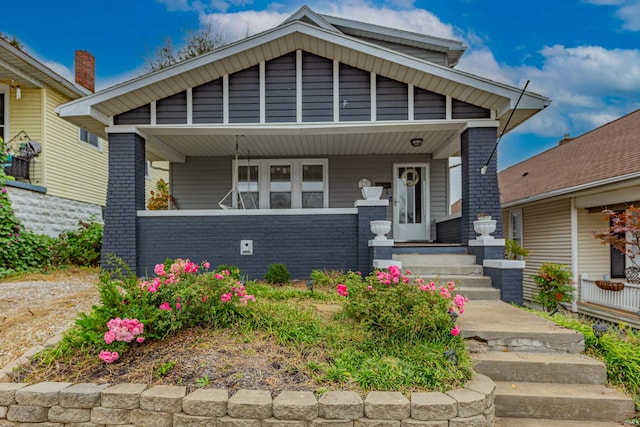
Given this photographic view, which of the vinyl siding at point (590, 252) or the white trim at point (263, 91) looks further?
the vinyl siding at point (590, 252)

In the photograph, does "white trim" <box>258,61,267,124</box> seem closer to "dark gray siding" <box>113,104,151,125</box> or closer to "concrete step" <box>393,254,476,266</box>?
"dark gray siding" <box>113,104,151,125</box>

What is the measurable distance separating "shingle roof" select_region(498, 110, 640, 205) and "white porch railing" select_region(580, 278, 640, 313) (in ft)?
7.29

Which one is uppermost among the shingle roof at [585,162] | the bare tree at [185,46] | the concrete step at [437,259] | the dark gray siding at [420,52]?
the bare tree at [185,46]

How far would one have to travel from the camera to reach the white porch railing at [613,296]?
23.8ft

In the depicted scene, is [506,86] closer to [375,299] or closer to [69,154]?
[375,299]

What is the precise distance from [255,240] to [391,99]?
3.57 metres

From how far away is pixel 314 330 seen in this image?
3516 mm

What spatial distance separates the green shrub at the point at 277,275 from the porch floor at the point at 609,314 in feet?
21.5

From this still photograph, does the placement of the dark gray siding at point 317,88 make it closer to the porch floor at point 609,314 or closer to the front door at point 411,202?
the front door at point 411,202

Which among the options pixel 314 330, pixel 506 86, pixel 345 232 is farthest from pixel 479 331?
pixel 506 86

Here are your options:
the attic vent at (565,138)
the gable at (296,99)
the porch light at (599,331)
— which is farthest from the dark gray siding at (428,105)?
the attic vent at (565,138)

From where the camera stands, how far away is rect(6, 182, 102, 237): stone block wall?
28.0 ft

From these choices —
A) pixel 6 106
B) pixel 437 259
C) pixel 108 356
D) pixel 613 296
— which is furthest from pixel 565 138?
pixel 6 106

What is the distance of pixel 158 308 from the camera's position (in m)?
3.41
